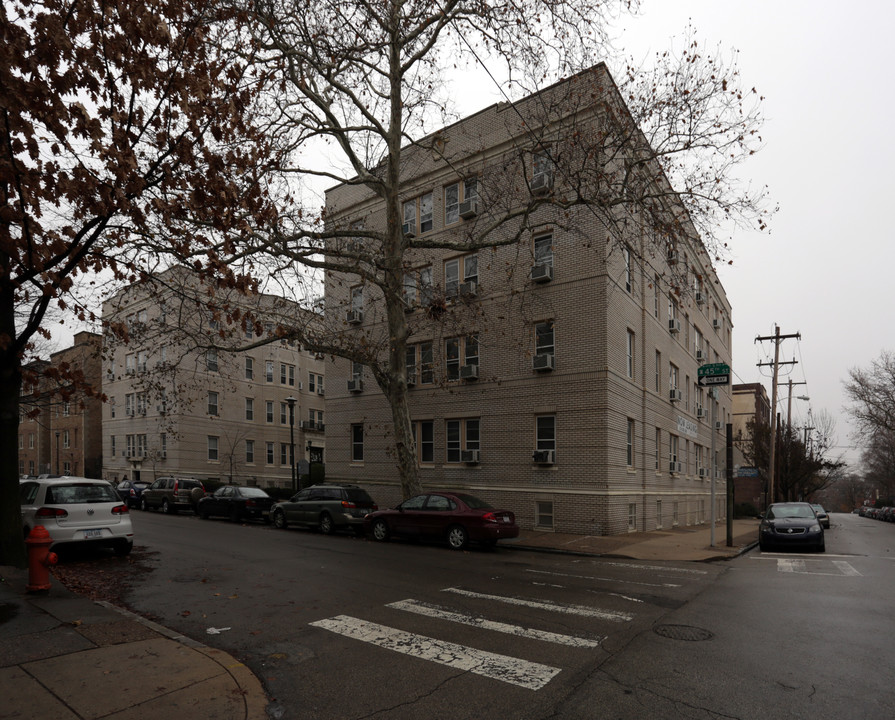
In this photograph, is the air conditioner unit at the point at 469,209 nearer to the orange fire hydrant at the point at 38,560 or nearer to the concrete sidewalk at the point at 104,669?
the orange fire hydrant at the point at 38,560

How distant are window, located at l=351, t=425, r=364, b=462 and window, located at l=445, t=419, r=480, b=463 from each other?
5.16m

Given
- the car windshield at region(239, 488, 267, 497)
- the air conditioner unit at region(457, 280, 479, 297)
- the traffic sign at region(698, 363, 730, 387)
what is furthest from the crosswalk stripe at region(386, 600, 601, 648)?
the car windshield at region(239, 488, 267, 497)

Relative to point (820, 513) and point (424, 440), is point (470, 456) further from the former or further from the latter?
point (820, 513)

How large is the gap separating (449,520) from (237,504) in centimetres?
1060

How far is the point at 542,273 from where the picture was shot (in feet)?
69.5

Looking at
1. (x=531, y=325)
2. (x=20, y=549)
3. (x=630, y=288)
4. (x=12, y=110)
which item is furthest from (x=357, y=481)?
(x=12, y=110)

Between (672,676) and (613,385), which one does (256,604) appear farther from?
(613,385)

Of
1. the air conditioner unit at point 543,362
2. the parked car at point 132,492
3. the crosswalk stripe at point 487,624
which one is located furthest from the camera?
the parked car at point 132,492

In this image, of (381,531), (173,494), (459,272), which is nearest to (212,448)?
(173,494)

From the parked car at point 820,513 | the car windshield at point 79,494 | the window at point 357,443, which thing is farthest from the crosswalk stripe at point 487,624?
the parked car at point 820,513

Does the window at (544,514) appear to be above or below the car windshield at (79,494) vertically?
below

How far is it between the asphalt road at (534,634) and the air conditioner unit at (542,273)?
10456 mm

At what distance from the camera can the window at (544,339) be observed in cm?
2130

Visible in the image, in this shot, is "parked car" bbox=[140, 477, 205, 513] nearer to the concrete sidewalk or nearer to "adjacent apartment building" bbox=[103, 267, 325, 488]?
"adjacent apartment building" bbox=[103, 267, 325, 488]
